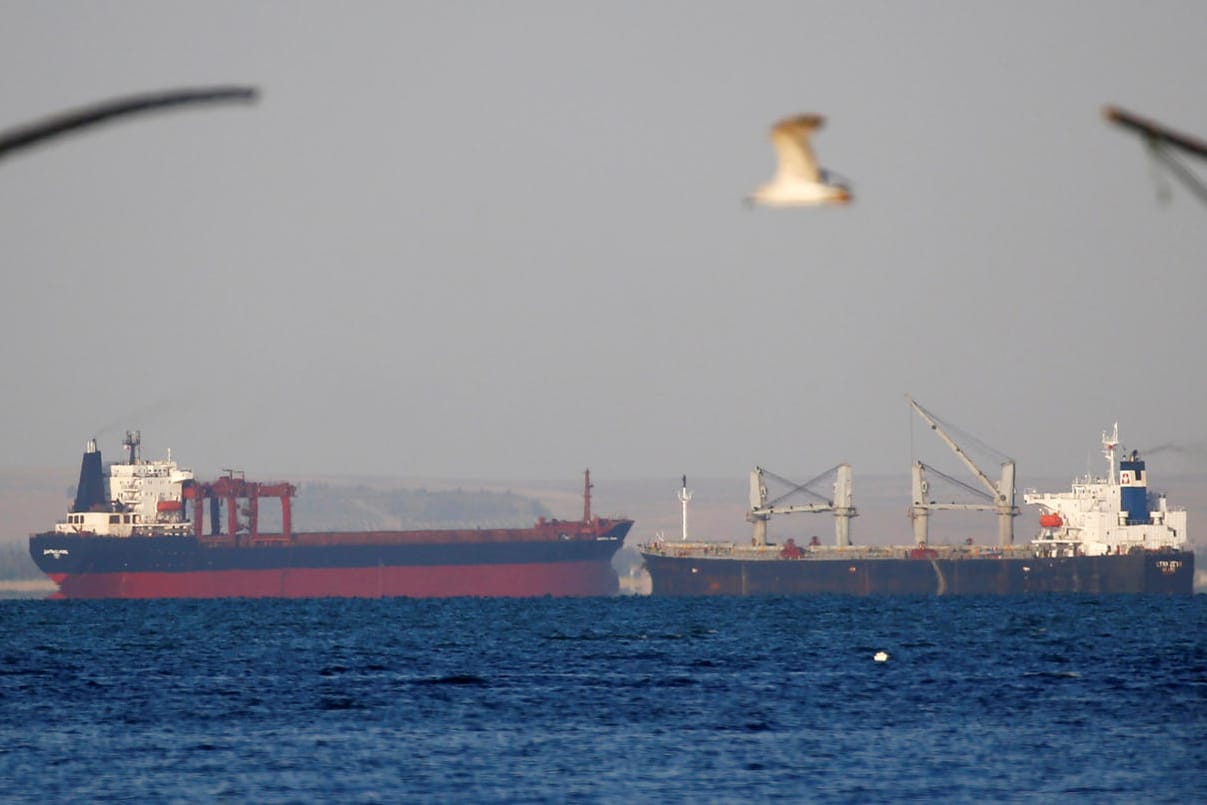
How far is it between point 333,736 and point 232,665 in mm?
28832

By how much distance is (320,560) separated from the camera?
180500 mm

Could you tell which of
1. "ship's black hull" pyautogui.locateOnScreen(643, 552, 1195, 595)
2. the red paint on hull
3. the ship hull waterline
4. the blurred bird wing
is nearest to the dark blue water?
the blurred bird wing

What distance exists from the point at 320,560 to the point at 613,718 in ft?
449

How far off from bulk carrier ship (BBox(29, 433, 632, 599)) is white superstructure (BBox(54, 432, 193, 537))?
23cm

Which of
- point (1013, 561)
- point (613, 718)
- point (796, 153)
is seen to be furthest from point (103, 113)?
point (1013, 561)

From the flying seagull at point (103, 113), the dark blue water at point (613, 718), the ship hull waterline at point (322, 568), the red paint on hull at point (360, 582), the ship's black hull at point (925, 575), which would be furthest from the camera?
the red paint on hull at point (360, 582)

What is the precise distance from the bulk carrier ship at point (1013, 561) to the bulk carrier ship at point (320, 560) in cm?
891

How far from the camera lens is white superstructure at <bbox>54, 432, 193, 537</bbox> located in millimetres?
190000

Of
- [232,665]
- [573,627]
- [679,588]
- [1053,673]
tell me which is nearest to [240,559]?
[679,588]

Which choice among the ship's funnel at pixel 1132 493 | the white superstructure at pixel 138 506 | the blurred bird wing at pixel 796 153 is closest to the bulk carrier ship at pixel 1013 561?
the ship's funnel at pixel 1132 493

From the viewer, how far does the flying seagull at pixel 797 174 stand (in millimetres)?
9062

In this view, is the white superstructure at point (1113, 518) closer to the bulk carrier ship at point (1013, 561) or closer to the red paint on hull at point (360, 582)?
the bulk carrier ship at point (1013, 561)

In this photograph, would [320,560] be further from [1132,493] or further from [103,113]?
[103,113]

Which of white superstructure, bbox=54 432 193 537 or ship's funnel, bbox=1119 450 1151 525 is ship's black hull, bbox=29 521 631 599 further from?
ship's funnel, bbox=1119 450 1151 525
